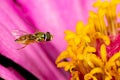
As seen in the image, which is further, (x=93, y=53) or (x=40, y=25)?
(x=40, y=25)

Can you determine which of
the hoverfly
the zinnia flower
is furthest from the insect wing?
the zinnia flower

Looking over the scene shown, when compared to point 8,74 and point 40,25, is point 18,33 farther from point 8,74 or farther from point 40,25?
point 40,25

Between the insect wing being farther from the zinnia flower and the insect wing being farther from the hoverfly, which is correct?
the zinnia flower

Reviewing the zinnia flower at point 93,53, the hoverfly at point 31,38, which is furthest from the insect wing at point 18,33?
the zinnia flower at point 93,53

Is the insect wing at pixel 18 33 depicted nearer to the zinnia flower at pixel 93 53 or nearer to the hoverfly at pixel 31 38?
the hoverfly at pixel 31 38

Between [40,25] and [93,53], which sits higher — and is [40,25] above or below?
above

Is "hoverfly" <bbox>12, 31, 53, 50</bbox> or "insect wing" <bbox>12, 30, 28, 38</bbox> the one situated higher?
"insect wing" <bbox>12, 30, 28, 38</bbox>

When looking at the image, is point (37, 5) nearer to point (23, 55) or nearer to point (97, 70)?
point (23, 55)

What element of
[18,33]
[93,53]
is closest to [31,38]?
[18,33]
